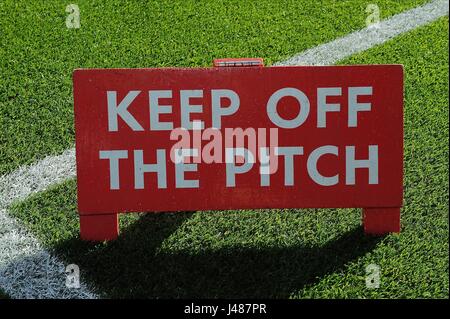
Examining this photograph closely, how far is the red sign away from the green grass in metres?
0.18

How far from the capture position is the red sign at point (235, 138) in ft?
11.7

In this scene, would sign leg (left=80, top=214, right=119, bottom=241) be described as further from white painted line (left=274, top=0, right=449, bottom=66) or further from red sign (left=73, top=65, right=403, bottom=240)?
white painted line (left=274, top=0, right=449, bottom=66)

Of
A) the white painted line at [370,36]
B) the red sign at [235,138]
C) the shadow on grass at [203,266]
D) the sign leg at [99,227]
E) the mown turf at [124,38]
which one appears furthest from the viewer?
the white painted line at [370,36]

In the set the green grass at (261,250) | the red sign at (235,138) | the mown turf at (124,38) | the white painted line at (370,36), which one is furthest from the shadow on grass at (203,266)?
the white painted line at (370,36)

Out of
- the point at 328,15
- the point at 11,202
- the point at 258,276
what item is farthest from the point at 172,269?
the point at 328,15

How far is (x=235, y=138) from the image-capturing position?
11.9 ft

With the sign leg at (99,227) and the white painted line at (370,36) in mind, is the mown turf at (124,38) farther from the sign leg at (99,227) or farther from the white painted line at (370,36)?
the sign leg at (99,227)

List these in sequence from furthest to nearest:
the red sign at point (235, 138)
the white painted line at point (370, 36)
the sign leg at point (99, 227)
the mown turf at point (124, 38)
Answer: the white painted line at point (370, 36) < the mown turf at point (124, 38) < the sign leg at point (99, 227) < the red sign at point (235, 138)

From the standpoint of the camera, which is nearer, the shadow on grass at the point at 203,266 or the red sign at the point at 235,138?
the shadow on grass at the point at 203,266

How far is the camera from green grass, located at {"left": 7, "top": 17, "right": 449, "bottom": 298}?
3.40m

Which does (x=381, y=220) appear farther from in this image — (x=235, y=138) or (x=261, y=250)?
(x=235, y=138)

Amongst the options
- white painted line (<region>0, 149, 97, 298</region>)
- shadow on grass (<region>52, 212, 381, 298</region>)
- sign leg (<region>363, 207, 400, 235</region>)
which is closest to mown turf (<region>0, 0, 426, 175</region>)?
white painted line (<region>0, 149, 97, 298</region>)

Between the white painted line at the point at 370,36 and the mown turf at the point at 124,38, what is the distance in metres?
0.11

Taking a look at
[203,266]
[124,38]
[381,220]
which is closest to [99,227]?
[203,266]
